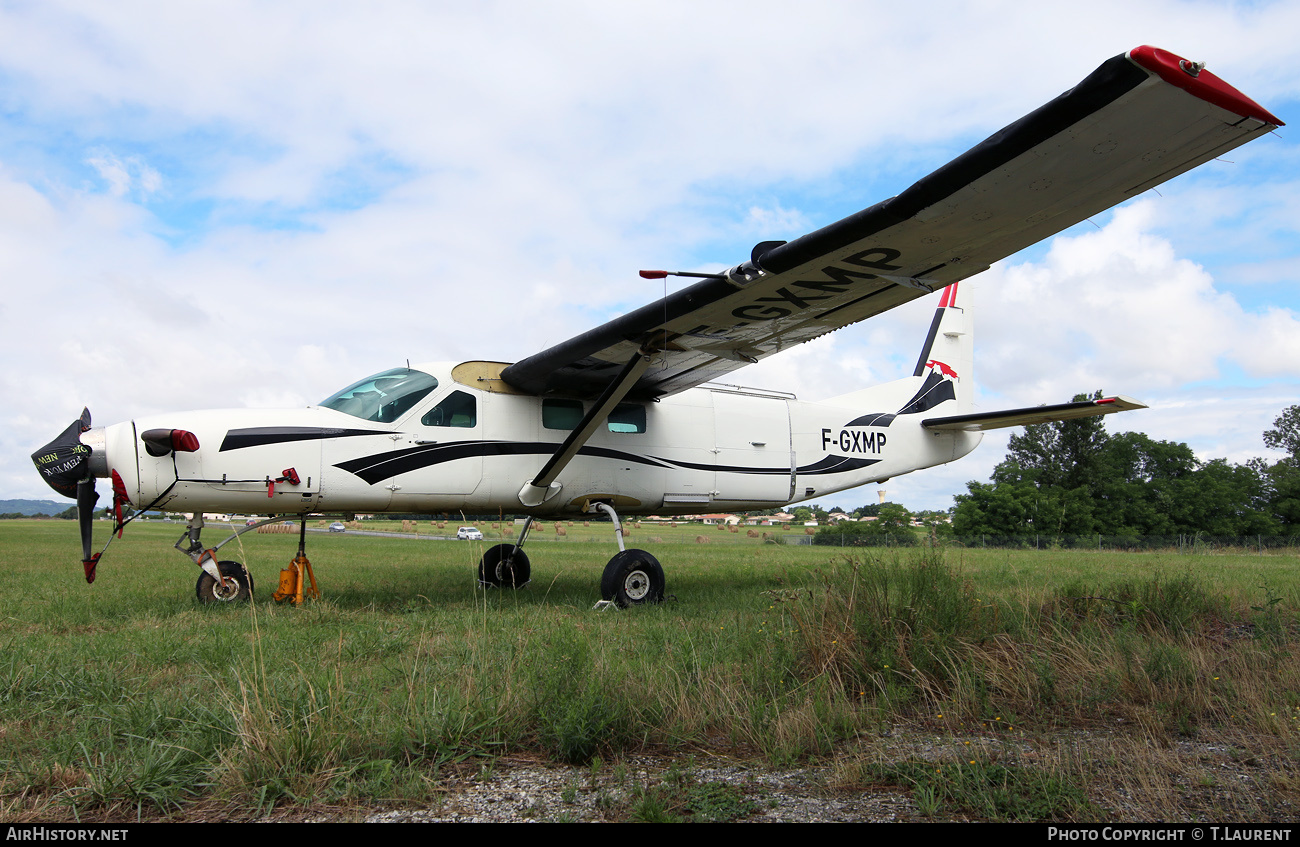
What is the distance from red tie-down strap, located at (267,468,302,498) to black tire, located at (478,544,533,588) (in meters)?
3.27

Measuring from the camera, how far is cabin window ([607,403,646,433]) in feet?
31.2

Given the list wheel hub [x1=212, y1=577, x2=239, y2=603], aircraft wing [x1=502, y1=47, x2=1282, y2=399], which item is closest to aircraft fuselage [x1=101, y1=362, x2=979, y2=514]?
aircraft wing [x1=502, y1=47, x2=1282, y2=399]

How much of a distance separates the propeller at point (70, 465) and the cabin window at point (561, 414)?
4.73 metres

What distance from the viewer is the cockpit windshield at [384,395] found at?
26.8ft

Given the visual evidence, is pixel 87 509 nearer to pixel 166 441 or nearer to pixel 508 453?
pixel 166 441

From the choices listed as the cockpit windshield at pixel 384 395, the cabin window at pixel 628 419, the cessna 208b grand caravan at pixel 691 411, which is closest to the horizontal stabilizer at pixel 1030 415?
the cessna 208b grand caravan at pixel 691 411

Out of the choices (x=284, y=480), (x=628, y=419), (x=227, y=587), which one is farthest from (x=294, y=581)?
(x=628, y=419)

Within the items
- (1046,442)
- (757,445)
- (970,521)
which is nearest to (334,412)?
(757,445)

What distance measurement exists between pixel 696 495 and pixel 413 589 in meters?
4.09

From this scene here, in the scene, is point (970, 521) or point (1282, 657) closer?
point (1282, 657)

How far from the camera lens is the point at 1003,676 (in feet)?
12.4

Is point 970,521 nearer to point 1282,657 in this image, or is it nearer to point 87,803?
point 1282,657

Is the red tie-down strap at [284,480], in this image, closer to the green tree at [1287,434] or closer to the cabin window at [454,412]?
the cabin window at [454,412]

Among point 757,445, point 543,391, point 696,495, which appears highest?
point 543,391
